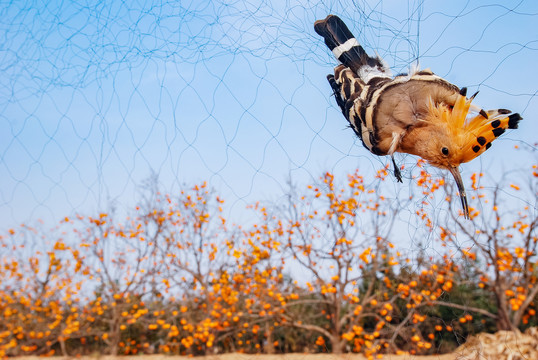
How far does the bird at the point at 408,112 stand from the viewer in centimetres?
140

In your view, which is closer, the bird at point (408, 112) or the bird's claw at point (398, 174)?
the bird at point (408, 112)

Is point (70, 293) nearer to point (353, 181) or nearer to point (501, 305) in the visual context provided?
point (353, 181)

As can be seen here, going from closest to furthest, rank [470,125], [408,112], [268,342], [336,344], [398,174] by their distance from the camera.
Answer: [470,125] → [408,112] → [398,174] → [336,344] → [268,342]

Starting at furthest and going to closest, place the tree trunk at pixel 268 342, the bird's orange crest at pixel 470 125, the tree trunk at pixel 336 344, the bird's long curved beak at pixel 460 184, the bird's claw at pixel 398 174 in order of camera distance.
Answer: the tree trunk at pixel 268 342 < the tree trunk at pixel 336 344 < the bird's claw at pixel 398 174 < the bird's long curved beak at pixel 460 184 < the bird's orange crest at pixel 470 125

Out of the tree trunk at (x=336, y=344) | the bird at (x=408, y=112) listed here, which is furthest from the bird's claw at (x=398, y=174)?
the tree trunk at (x=336, y=344)

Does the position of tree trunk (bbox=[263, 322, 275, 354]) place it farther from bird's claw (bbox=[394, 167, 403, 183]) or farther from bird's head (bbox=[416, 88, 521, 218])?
bird's head (bbox=[416, 88, 521, 218])

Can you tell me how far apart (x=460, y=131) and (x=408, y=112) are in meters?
0.18

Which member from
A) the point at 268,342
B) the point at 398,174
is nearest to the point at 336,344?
the point at 268,342

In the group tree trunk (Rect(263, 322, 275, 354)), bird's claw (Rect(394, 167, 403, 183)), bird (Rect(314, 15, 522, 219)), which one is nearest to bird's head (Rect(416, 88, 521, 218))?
bird (Rect(314, 15, 522, 219))

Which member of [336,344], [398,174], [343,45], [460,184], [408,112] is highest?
[343,45]

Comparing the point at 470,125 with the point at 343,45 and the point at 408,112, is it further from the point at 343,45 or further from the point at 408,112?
the point at 343,45

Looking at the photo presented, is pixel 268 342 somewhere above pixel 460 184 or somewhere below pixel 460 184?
below

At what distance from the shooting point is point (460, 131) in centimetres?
142

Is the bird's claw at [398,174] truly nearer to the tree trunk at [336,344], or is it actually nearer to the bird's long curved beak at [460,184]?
the bird's long curved beak at [460,184]
